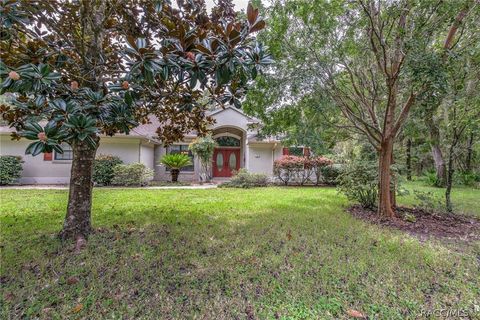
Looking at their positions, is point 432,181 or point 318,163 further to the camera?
point 432,181

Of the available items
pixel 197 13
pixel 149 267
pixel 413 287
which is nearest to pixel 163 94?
pixel 197 13

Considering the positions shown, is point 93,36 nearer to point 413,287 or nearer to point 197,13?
point 197,13

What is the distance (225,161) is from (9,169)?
1235 centimetres

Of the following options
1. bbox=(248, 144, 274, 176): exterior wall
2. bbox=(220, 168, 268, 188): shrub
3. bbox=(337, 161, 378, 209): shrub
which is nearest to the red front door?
bbox=(248, 144, 274, 176): exterior wall

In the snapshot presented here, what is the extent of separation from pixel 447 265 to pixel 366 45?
5.07 meters

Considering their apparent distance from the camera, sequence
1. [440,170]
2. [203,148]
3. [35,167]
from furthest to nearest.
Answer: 1. [440,170]
2. [203,148]
3. [35,167]

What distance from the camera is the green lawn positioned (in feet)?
9.34

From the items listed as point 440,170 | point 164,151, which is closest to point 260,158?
point 164,151

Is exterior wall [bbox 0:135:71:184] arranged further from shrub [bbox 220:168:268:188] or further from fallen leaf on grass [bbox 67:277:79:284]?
fallen leaf on grass [bbox 67:277:79:284]

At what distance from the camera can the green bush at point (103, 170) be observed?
43.4ft

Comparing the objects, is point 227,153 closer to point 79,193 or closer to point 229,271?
point 79,193

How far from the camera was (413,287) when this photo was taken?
A: 10.9ft

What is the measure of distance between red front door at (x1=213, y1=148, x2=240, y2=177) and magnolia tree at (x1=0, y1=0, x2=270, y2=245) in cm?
1287

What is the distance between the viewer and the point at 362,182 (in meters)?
7.96
